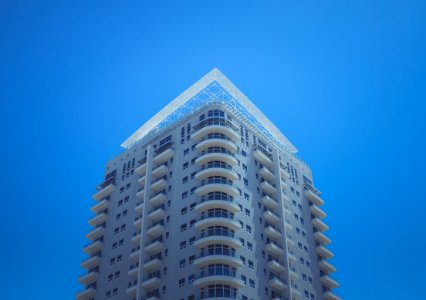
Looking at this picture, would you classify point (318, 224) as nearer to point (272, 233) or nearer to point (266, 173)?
point (266, 173)

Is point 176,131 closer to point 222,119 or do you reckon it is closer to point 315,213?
point 222,119

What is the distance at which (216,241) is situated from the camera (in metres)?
72.6

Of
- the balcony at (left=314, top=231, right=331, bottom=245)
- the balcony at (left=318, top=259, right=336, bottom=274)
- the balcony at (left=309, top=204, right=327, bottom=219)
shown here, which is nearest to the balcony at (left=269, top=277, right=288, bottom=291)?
the balcony at (left=318, top=259, right=336, bottom=274)

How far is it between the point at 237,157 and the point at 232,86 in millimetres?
14665

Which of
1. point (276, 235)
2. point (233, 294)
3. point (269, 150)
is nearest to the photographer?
point (233, 294)

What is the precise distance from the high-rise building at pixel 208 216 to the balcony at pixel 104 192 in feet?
0.60

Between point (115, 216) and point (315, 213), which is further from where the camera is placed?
point (315, 213)

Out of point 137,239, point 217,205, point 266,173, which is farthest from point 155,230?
point 266,173

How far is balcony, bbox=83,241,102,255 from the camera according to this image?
88.4 m

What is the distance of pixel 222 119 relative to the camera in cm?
8750

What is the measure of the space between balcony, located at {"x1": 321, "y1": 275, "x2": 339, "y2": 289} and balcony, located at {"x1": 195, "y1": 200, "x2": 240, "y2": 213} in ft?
76.3

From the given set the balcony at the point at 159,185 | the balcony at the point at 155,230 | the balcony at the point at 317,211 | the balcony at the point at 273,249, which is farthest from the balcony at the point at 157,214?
the balcony at the point at 317,211

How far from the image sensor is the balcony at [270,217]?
274 ft

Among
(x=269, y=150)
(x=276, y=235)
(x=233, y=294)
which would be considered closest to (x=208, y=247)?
(x=233, y=294)
